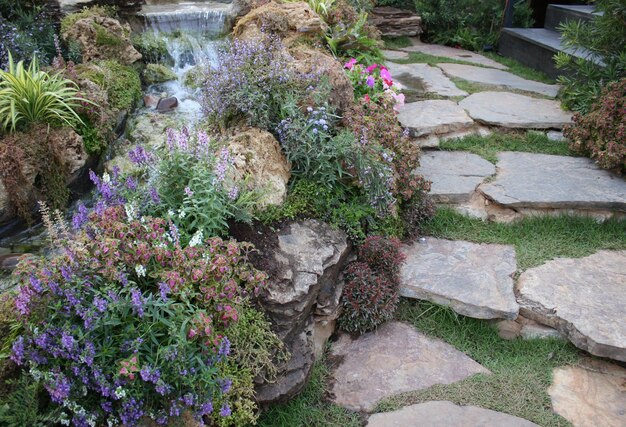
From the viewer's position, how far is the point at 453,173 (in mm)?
4391

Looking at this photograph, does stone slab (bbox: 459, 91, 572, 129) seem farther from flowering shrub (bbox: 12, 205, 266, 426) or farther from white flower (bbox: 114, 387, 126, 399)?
white flower (bbox: 114, 387, 126, 399)

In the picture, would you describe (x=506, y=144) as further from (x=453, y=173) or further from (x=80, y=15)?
(x=80, y=15)

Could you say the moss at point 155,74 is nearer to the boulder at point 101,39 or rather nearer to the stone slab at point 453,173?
the boulder at point 101,39

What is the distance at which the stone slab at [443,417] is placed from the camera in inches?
100

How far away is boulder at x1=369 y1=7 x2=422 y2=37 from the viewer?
28.9 ft

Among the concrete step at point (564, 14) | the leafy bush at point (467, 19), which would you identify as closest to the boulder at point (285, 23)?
the concrete step at point (564, 14)

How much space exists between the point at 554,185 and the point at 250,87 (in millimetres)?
2551

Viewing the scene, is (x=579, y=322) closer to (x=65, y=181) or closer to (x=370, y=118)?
(x=370, y=118)

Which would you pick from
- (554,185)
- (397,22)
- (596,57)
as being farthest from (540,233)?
(397,22)

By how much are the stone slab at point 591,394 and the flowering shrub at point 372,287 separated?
102cm

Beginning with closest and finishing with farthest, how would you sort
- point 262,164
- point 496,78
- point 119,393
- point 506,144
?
point 119,393 < point 262,164 < point 506,144 < point 496,78

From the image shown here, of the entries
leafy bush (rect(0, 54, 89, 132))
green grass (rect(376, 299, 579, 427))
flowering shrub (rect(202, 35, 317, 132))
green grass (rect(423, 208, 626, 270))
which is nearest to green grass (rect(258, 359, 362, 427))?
green grass (rect(376, 299, 579, 427))

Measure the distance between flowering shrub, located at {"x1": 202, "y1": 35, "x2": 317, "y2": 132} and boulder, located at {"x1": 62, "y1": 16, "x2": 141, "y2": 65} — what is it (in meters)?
2.31

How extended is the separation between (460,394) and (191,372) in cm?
150
